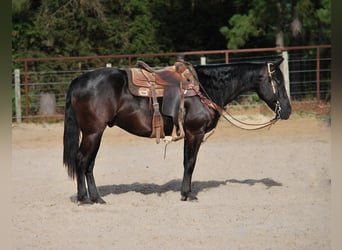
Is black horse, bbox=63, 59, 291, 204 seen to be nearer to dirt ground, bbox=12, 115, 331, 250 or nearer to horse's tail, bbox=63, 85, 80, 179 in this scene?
horse's tail, bbox=63, 85, 80, 179

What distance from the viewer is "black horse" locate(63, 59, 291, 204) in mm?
5023

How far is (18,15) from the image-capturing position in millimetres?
14688

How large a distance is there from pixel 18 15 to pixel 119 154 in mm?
7716

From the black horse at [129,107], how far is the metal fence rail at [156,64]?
6785mm

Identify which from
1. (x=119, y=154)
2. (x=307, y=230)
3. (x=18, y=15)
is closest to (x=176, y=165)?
(x=119, y=154)

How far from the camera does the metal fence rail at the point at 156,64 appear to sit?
494 inches

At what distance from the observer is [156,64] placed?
617 inches

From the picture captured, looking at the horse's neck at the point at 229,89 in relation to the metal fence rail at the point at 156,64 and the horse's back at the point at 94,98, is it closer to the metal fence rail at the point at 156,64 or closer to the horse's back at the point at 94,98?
the horse's back at the point at 94,98

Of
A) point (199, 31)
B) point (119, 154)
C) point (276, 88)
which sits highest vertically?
point (199, 31)

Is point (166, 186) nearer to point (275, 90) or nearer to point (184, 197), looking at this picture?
point (184, 197)

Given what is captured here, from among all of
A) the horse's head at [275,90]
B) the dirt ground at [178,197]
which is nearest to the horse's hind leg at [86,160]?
the dirt ground at [178,197]

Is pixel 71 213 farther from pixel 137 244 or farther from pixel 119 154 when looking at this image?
pixel 119 154

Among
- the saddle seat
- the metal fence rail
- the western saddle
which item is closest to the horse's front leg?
the western saddle

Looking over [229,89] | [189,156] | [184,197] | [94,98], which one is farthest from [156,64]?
[94,98]
